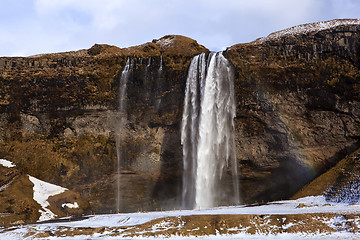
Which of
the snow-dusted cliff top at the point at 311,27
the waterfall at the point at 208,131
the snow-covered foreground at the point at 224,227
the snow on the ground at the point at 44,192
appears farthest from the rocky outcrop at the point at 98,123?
the snow-covered foreground at the point at 224,227

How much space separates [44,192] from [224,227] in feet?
77.2

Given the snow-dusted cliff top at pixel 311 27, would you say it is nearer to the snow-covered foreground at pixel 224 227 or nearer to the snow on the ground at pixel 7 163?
the snow-covered foreground at pixel 224 227

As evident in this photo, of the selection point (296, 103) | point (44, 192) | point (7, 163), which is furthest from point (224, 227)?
point (7, 163)

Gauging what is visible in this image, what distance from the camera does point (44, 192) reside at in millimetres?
37281

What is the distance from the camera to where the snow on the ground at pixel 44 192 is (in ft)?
112

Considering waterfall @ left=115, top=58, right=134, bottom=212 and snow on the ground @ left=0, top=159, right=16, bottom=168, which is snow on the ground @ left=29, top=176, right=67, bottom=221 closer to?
snow on the ground @ left=0, top=159, right=16, bottom=168

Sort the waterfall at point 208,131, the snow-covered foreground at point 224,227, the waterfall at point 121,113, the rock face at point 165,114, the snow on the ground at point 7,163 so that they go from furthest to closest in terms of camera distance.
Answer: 1. the waterfall at point 121,113
2. the snow on the ground at point 7,163
3. the waterfall at point 208,131
4. the rock face at point 165,114
5. the snow-covered foreground at point 224,227

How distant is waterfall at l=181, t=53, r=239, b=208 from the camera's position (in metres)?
35.5

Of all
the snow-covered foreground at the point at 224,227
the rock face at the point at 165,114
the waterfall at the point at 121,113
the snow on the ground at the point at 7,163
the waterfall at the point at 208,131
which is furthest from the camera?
the waterfall at the point at 121,113

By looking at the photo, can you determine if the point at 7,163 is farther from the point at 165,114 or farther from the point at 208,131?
the point at 208,131

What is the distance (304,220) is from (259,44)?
70.7ft

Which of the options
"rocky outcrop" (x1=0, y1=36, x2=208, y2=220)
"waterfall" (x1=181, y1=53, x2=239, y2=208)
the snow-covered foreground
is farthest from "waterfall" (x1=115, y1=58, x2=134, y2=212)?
the snow-covered foreground

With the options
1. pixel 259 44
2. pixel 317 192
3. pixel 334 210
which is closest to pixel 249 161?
pixel 317 192

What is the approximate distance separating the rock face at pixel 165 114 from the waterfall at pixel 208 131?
1.06m
